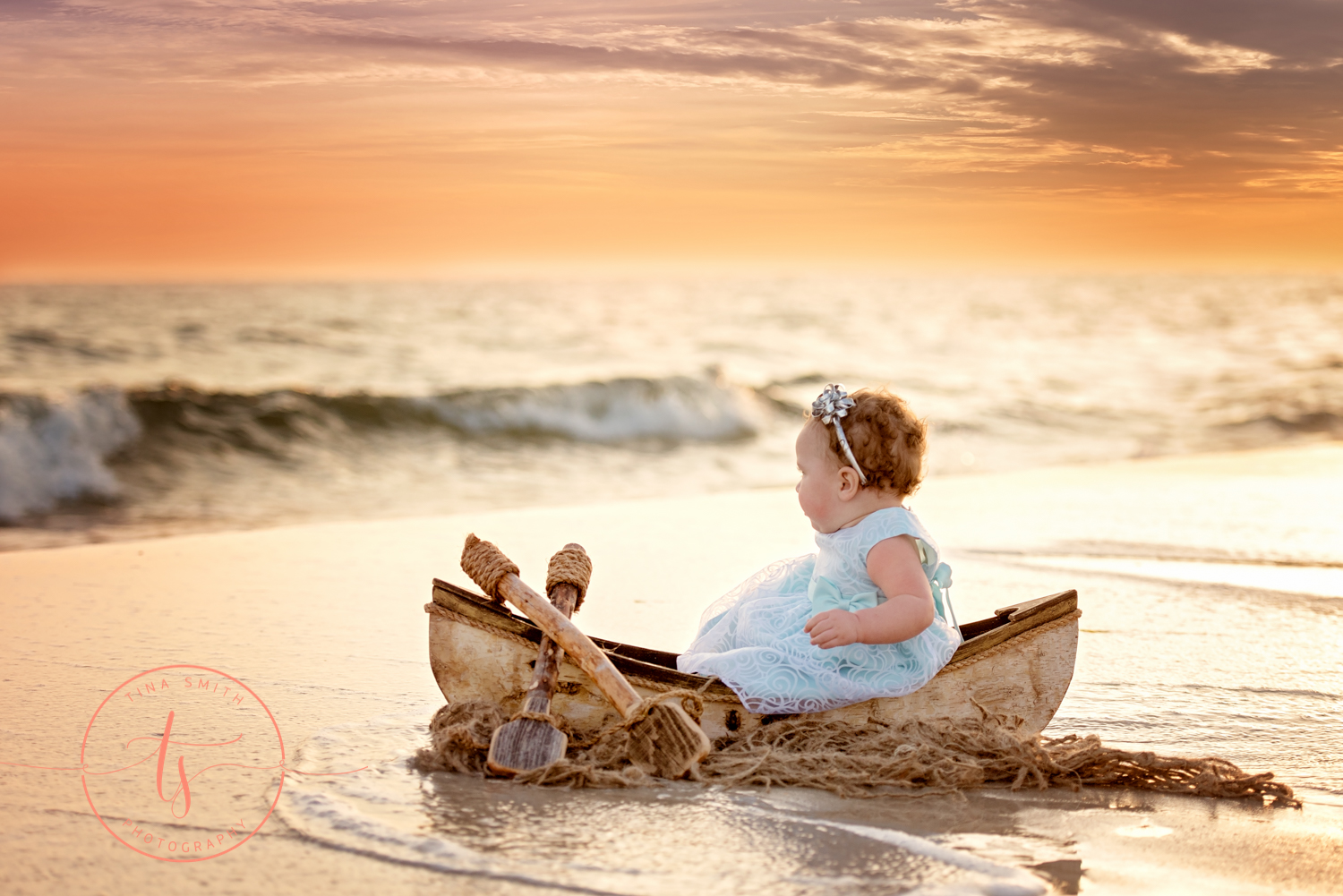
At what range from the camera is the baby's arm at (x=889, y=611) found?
3002 millimetres

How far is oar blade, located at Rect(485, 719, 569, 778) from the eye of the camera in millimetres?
2924

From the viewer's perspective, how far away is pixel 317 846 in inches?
101

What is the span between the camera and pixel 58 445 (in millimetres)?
11719

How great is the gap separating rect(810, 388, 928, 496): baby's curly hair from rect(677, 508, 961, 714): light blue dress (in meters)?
0.10

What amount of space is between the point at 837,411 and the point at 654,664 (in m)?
0.83

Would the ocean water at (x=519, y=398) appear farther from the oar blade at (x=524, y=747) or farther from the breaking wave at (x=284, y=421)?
the oar blade at (x=524, y=747)

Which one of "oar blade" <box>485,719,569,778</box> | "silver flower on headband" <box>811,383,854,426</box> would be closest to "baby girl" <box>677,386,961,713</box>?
"silver flower on headband" <box>811,383,854,426</box>

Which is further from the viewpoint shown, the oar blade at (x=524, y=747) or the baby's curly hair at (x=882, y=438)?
the baby's curly hair at (x=882, y=438)

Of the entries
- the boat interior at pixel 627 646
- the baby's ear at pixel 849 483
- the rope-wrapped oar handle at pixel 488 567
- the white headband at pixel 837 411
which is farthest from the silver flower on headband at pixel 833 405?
the rope-wrapped oar handle at pixel 488 567

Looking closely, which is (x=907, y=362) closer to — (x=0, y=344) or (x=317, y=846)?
(x=0, y=344)

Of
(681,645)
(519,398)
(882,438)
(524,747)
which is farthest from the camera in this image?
(519,398)

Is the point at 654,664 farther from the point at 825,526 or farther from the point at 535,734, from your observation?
the point at 825,526

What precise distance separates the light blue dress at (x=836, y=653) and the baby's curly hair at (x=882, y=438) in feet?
0.31

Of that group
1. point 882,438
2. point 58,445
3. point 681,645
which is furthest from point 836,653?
point 58,445
